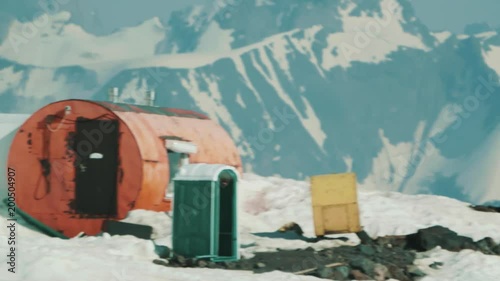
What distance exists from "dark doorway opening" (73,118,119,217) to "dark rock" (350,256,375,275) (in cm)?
712

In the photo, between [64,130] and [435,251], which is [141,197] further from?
[435,251]

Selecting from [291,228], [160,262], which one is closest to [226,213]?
[160,262]

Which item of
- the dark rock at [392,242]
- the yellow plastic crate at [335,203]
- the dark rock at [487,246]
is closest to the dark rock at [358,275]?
the dark rock at [392,242]

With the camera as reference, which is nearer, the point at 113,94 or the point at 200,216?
the point at 200,216

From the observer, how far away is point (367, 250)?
17078mm

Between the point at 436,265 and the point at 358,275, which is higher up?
the point at 436,265

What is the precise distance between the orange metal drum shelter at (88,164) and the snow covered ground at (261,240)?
0.75 m

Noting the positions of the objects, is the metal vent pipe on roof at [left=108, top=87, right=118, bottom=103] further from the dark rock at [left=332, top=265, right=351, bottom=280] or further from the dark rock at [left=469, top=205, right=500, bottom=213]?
the dark rock at [left=332, top=265, right=351, bottom=280]

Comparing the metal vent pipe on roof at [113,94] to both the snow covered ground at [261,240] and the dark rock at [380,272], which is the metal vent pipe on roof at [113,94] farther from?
the dark rock at [380,272]

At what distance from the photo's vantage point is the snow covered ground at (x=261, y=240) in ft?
42.2

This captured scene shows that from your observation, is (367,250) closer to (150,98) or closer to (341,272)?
(341,272)

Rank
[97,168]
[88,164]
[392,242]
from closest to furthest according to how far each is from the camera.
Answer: [392,242], [97,168], [88,164]

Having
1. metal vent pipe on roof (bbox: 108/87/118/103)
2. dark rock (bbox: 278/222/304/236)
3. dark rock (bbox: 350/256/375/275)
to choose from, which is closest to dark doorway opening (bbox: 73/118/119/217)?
dark rock (bbox: 278/222/304/236)

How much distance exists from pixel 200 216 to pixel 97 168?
230 inches
